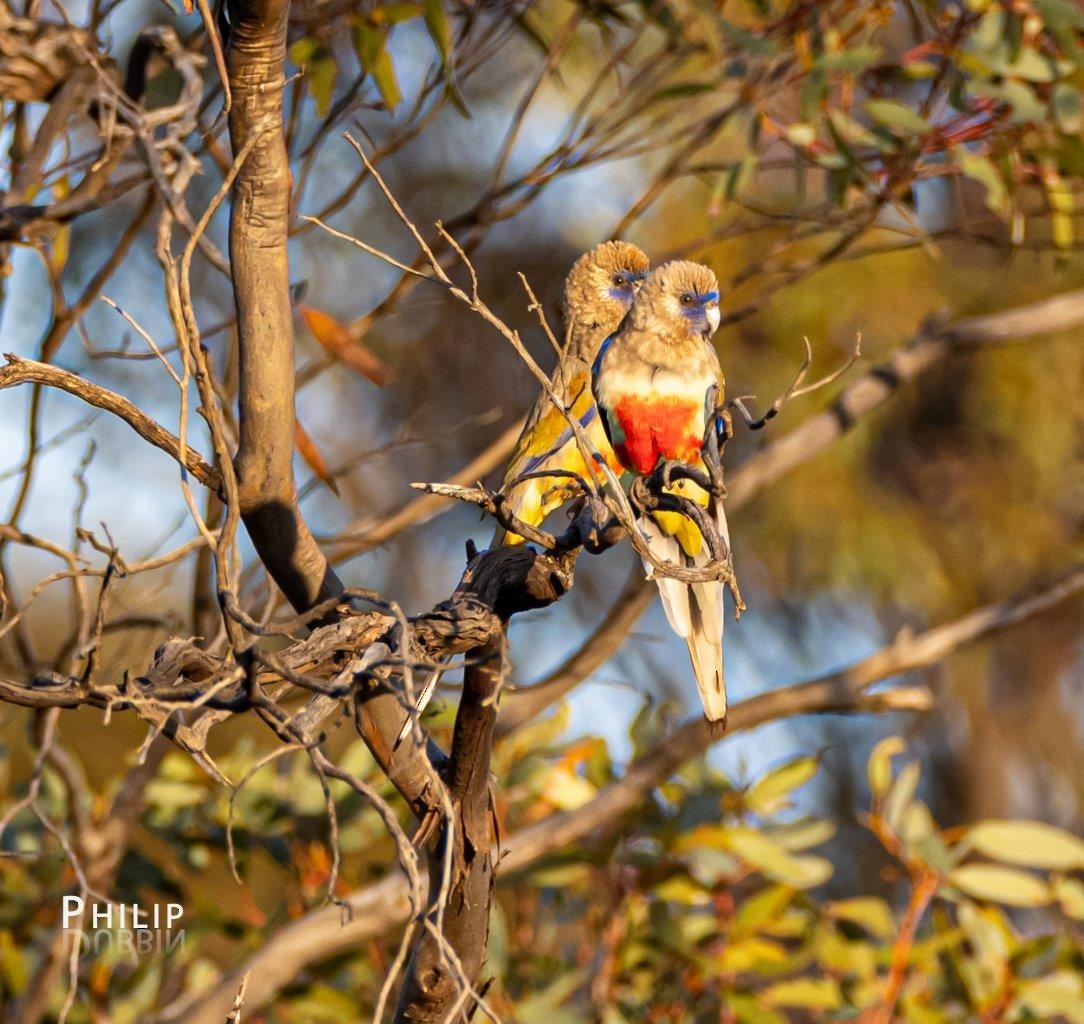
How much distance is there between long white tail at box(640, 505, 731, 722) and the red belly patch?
11 centimetres

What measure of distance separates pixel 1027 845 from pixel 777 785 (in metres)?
0.56

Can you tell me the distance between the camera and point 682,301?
2479 millimetres

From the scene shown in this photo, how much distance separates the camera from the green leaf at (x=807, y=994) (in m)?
3.09

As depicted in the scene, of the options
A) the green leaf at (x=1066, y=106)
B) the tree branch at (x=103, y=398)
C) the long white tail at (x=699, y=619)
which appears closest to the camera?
the tree branch at (x=103, y=398)

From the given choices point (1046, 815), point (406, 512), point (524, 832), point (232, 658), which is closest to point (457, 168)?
point (406, 512)

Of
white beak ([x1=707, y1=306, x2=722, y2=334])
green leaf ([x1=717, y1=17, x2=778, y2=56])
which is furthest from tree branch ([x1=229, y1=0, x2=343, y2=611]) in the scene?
green leaf ([x1=717, y1=17, x2=778, y2=56])

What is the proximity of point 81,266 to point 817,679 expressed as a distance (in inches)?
129

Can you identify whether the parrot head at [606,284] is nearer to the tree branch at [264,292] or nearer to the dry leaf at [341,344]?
the dry leaf at [341,344]

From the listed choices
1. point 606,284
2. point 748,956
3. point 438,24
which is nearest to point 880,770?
point 748,956

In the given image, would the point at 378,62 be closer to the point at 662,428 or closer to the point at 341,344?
the point at 341,344

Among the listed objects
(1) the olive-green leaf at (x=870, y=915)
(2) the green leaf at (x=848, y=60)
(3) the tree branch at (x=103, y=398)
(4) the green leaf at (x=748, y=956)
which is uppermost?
(2) the green leaf at (x=848, y=60)

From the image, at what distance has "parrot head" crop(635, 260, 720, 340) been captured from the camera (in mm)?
2426

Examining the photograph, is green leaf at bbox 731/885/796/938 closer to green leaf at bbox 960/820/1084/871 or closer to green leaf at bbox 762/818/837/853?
green leaf at bbox 762/818/837/853

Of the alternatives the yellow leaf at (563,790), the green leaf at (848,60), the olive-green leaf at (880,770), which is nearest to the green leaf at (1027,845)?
the olive-green leaf at (880,770)
